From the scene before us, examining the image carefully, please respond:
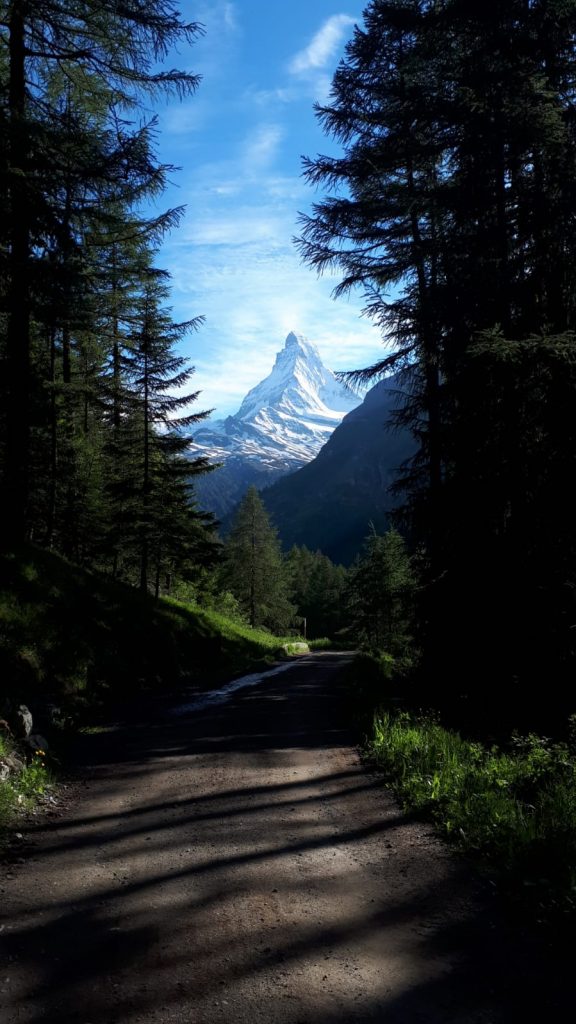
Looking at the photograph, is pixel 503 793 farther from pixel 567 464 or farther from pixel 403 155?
pixel 403 155

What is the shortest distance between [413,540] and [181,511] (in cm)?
1213

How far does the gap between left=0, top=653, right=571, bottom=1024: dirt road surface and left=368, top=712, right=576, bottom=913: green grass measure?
0.30m

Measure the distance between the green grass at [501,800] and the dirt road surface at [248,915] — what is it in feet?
1.00

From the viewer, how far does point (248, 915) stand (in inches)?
153

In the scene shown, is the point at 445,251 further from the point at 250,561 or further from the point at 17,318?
the point at 250,561

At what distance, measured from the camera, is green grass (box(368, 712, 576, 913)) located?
427 cm

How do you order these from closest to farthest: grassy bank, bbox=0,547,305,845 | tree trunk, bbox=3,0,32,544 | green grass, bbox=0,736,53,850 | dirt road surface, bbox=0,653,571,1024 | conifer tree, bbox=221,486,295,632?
dirt road surface, bbox=0,653,571,1024 < green grass, bbox=0,736,53,850 < grassy bank, bbox=0,547,305,845 < tree trunk, bbox=3,0,32,544 < conifer tree, bbox=221,486,295,632

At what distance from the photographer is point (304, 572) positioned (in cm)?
10619

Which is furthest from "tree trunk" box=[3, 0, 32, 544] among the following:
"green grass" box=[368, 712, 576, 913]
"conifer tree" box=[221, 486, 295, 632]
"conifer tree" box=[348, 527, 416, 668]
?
"conifer tree" box=[221, 486, 295, 632]

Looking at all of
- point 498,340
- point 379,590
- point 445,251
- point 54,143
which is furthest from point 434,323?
point 379,590

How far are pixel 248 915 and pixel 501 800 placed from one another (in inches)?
113

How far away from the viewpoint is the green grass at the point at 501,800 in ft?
14.0

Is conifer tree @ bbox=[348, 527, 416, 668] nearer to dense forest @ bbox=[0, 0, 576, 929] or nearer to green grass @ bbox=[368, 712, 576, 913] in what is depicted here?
dense forest @ bbox=[0, 0, 576, 929]

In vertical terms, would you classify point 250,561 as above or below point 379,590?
above
